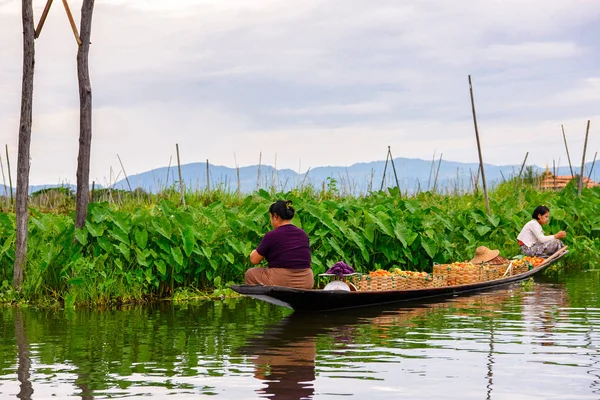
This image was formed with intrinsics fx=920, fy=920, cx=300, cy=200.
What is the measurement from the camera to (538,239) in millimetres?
15836

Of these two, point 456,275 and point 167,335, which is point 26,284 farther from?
point 456,275

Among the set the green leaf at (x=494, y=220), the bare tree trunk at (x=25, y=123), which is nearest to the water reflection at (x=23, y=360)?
the bare tree trunk at (x=25, y=123)

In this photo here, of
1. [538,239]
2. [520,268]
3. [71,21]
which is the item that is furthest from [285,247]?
[538,239]

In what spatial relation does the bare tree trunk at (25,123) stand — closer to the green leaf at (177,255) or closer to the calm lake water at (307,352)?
the calm lake water at (307,352)

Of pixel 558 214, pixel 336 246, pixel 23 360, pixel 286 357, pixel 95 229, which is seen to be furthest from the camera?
pixel 558 214

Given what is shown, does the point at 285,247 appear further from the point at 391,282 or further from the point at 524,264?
the point at 524,264

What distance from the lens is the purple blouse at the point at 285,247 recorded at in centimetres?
1037

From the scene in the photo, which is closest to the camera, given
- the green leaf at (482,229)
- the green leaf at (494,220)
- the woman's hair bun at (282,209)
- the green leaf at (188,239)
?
the woman's hair bun at (282,209)

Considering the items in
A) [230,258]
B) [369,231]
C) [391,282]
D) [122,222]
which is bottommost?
[391,282]

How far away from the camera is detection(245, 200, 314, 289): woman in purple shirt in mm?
10352

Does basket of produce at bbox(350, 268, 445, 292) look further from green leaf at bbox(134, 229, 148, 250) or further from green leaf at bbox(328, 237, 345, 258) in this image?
green leaf at bbox(134, 229, 148, 250)

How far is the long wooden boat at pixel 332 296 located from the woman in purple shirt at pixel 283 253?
21cm

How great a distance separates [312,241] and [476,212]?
14.5 feet

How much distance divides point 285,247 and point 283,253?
0.26 feet
